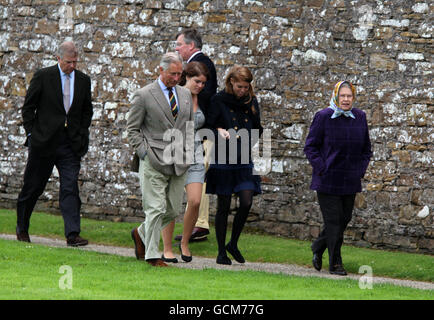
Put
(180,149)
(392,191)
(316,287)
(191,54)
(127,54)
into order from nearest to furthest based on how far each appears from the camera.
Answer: (316,287) → (180,149) → (191,54) → (392,191) → (127,54)

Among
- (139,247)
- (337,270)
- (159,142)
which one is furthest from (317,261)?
(159,142)

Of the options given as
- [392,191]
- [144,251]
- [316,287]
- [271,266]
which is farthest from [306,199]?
[316,287]

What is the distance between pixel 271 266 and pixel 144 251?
1412 millimetres

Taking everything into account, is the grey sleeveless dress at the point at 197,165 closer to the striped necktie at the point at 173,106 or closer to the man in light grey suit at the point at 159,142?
the man in light grey suit at the point at 159,142

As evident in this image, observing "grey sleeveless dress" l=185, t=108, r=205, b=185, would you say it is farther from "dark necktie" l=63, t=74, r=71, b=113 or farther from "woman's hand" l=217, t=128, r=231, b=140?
"dark necktie" l=63, t=74, r=71, b=113

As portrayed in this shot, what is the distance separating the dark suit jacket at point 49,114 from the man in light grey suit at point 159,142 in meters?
1.65

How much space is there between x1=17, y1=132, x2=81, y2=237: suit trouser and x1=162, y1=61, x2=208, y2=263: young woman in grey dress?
1294mm

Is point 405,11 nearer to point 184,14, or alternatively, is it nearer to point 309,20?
point 309,20

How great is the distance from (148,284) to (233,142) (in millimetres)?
2258

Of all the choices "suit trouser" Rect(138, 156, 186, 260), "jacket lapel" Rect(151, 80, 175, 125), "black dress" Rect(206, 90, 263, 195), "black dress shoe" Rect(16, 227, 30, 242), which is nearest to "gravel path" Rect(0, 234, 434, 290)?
"black dress shoe" Rect(16, 227, 30, 242)

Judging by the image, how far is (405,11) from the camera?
10.5 metres

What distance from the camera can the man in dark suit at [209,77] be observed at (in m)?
9.33

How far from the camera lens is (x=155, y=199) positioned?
8.24 m

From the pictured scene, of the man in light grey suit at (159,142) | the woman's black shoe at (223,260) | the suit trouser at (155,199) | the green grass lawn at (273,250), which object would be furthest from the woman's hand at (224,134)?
the green grass lawn at (273,250)
